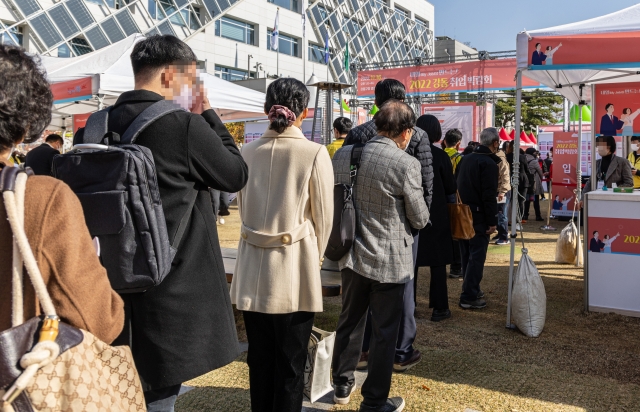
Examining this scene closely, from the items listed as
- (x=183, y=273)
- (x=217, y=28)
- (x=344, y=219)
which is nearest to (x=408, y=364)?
(x=344, y=219)

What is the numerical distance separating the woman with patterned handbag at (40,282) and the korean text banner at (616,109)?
8.19 metres

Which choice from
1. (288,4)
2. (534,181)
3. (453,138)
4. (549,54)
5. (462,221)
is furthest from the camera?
(288,4)

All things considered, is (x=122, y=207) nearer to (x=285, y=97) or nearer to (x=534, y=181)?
(x=285, y=97)

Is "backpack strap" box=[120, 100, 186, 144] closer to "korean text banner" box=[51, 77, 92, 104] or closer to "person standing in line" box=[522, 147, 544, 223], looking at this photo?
"korean text banner" box=[51, 77, 92, 104]

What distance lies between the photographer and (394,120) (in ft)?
11.1

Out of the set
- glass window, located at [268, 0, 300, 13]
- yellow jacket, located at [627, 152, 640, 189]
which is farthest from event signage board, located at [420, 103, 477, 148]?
glass window, located at [268, 0, 300, 13]

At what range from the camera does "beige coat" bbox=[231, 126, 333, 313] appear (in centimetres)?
270

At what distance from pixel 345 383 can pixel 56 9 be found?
30.9 metres

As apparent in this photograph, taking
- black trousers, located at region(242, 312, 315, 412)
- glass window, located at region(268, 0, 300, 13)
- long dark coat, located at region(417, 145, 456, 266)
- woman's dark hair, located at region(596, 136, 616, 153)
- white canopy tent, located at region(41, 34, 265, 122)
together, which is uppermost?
glass window, located at region(268, 0, 300, 13)

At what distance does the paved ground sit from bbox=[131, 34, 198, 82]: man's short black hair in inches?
91.8

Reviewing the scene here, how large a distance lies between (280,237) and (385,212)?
80 centimetres

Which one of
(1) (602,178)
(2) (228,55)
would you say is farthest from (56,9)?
(1) (602,178)

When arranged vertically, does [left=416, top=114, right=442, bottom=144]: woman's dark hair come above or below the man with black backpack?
above

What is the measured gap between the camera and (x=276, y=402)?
2781mm
